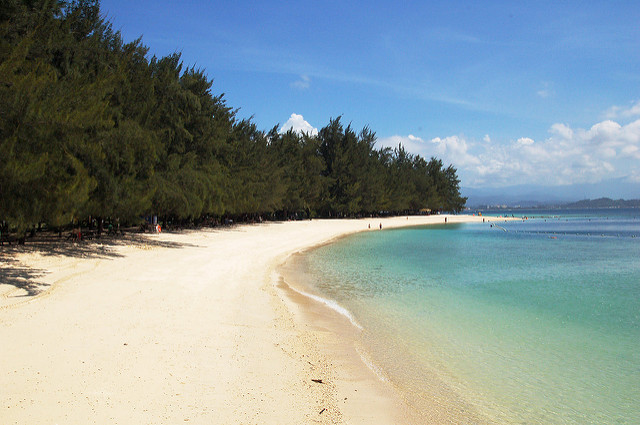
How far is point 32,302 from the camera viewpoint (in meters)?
10.0

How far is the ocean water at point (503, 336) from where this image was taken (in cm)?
693

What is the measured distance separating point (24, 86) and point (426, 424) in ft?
38.9

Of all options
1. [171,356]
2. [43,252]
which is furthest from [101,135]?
[171,356]

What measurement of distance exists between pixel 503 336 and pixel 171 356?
7894 millimetres

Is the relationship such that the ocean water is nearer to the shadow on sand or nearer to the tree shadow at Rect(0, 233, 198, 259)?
the shadow on sand

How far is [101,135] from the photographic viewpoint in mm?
18219

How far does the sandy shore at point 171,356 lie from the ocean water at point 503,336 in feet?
3.59

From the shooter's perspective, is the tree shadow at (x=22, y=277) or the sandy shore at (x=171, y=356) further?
the tree shadow at (x=22, y=277)

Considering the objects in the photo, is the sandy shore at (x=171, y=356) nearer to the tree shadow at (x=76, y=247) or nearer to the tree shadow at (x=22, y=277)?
the tree shadow at (x=22, y=277)

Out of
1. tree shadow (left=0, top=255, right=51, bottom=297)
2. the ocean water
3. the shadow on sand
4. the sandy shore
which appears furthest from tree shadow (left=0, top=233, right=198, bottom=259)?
the ocean water

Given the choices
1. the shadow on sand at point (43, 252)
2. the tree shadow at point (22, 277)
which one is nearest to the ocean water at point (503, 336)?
the tree shadow at point (22, 277)

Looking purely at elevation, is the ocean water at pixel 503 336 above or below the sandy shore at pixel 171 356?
below

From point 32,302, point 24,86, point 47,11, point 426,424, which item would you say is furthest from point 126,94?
point 426,424

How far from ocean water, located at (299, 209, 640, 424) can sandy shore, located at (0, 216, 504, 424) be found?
1.09m
